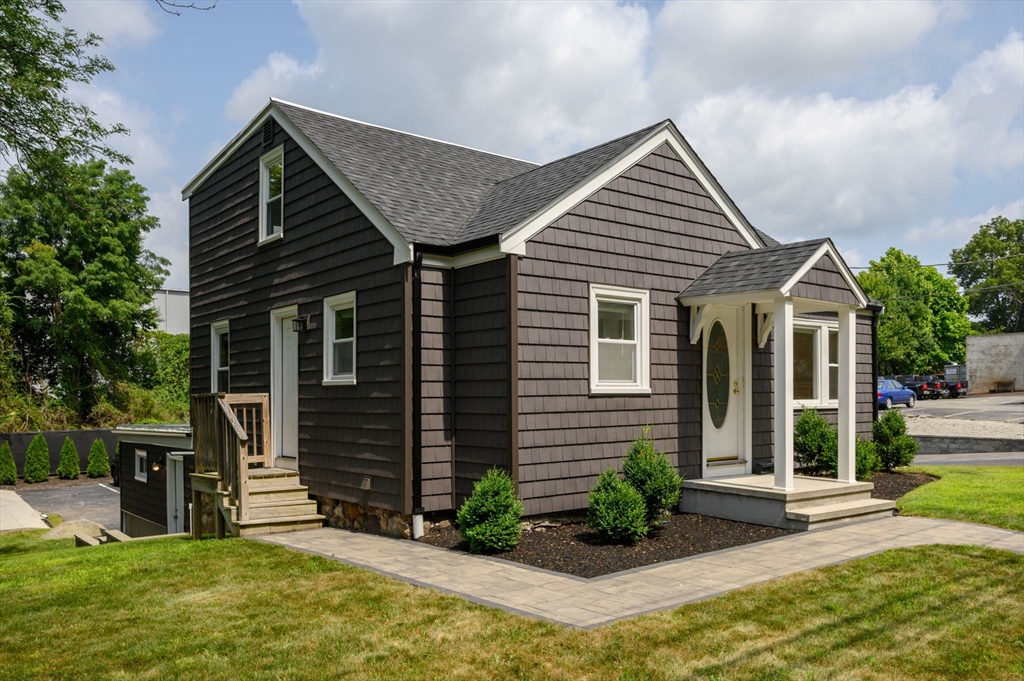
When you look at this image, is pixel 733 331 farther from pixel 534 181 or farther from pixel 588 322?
pixel 534 181

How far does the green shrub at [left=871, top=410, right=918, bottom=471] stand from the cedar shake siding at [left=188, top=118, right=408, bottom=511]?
360 inches

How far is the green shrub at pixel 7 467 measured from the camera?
2408cm

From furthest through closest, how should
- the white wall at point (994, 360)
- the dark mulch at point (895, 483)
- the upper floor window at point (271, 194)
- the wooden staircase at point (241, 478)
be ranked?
the white wall at point (994, 360)
the upper floor window at point (271, 194)
the dark mulch at point (895, 483)
the wooden staircase at point (241, 478)

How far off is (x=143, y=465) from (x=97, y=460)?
1109 centimetres

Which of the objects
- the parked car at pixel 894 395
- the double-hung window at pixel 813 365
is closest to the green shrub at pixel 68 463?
the double-hung window at pixel 813 365

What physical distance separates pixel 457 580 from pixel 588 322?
3854 millimetres

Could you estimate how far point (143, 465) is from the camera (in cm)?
Result: 1614

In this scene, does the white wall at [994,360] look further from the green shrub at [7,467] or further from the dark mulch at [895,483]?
the green shrub at [7,467]

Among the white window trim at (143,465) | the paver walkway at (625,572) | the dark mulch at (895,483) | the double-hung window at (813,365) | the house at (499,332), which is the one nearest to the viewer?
the paver walkway at (625,572)

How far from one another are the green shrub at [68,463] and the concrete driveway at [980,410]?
31027mm

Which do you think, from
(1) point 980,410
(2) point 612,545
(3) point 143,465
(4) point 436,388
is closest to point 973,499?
(2) point 612,545

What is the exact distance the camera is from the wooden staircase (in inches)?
380

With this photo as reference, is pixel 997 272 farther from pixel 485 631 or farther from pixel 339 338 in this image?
pixel 485 631

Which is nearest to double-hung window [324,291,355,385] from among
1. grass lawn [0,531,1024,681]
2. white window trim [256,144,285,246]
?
white window trim [256,144,285,246]
